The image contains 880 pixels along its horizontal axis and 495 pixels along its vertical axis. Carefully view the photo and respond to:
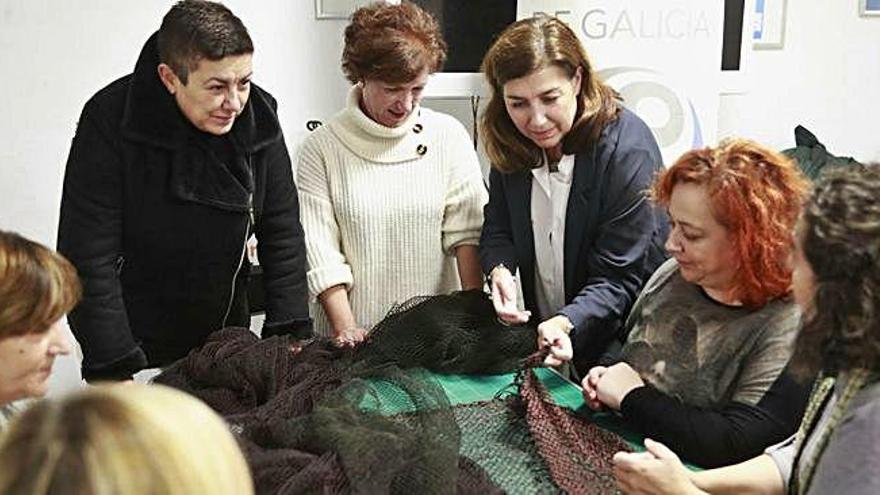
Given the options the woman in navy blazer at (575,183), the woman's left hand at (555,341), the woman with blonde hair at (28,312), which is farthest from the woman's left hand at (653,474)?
the woman with blonde hair at (28,312)

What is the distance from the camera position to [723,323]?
58.7 inches

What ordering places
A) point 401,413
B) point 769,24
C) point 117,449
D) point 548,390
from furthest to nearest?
point 769,24, point 548,390, point 401,413, point 117,449

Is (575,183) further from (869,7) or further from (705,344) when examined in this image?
(869,7)


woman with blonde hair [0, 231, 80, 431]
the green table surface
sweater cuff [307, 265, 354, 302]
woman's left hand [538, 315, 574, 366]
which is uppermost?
woman with blonde hair [0, 231, 80, 431]

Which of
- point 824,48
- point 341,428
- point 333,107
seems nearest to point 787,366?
point 341,428

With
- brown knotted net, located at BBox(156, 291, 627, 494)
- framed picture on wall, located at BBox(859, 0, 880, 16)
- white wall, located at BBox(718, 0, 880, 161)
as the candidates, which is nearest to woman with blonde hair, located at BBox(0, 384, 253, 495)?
brown knotted net, located at BBox(156, 291, 627, 494)

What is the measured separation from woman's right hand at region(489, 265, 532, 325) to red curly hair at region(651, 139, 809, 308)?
0.48m

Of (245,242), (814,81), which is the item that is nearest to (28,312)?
(245,242)

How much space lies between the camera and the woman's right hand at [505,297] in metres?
1.82

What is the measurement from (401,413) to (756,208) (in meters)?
0.67

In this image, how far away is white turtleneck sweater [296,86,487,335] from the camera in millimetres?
2100

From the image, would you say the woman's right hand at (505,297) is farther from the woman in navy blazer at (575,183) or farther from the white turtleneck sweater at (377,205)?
the white turtleneck sweater at (377,205)

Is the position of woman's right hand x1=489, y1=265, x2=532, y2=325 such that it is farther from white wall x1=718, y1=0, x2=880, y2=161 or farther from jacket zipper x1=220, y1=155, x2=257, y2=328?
white wall x1=718, y1=0, x2=880, y2=161

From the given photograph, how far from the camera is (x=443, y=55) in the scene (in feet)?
6.88
